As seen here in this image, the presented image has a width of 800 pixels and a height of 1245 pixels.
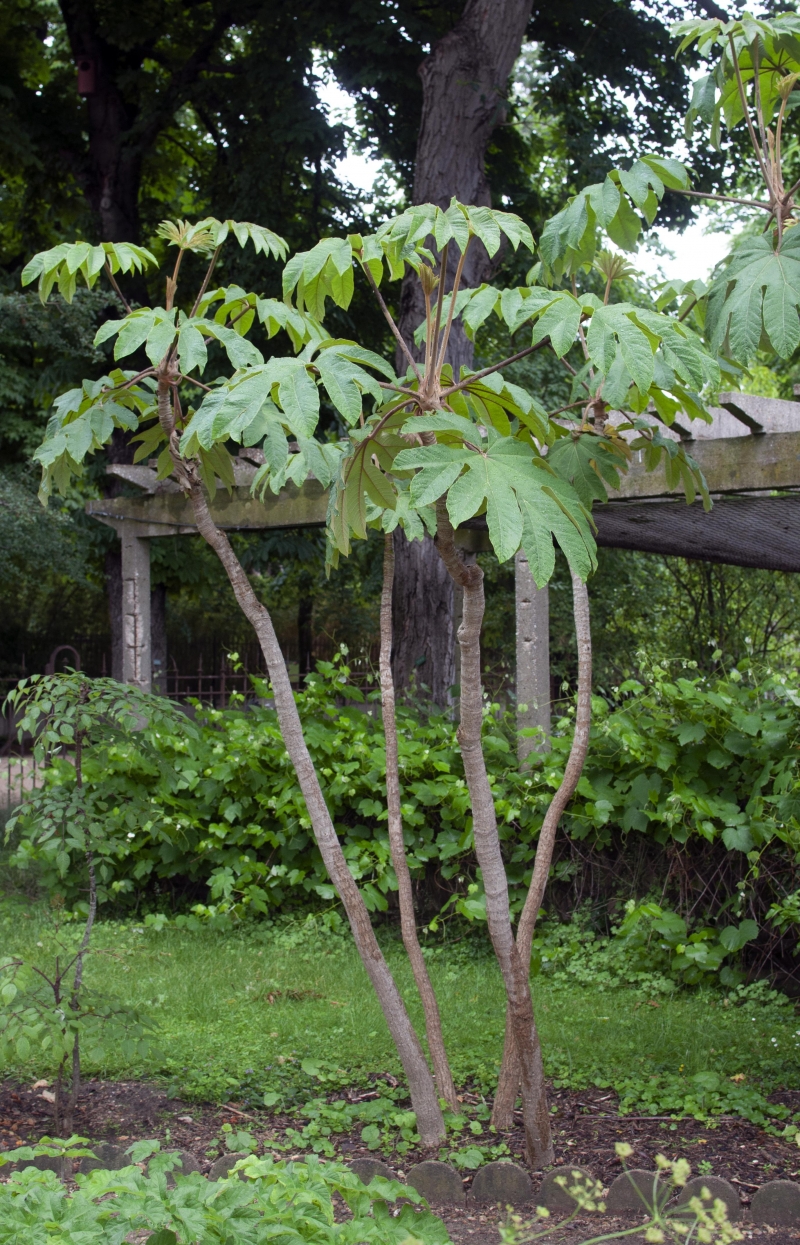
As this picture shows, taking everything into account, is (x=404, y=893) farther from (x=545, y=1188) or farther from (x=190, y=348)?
(x=190, y=348)

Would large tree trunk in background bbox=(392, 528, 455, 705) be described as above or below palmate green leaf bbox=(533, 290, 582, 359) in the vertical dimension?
below

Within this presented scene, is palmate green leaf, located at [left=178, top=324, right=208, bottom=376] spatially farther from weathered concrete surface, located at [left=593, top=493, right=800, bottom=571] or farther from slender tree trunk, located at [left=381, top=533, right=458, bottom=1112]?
weathered concrete surface, located at [left=593, top=493, right=800, bottom=571]

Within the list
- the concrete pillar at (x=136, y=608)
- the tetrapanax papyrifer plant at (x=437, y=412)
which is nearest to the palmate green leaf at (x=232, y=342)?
the tetrapanax papyrifer plant at (x=437, y=412)

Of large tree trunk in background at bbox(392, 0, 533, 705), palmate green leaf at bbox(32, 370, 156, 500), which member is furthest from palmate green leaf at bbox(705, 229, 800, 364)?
large tree trunk in background at bbox(392, 0, 533, 705)

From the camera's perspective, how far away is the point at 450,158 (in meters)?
8.65

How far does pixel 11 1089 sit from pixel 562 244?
3409 millimetres

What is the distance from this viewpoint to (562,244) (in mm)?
2875

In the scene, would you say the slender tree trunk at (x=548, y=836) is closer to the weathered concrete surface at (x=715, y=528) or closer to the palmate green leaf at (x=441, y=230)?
the palmate green leaf at (x=441, y=230)

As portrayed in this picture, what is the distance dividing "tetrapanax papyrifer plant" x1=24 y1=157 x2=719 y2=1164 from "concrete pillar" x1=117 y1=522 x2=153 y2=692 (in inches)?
159

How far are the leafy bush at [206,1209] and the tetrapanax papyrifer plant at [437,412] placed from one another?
1097mm

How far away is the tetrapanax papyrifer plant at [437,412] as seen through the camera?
2.40 m

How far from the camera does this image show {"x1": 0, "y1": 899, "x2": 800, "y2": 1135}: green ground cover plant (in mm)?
3689

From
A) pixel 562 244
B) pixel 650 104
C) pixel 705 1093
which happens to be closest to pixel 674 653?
pixel 650 104

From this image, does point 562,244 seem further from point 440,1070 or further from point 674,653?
point 674,653
